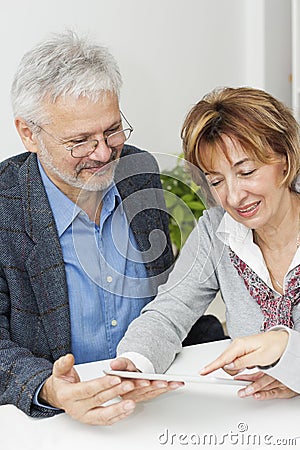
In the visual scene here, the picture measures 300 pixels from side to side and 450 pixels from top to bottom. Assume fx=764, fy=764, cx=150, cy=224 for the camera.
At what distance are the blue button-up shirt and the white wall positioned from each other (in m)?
1.08

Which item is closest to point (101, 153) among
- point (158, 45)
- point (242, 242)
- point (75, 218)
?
point (75, 218)

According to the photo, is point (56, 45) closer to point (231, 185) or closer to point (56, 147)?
point (56, 147)

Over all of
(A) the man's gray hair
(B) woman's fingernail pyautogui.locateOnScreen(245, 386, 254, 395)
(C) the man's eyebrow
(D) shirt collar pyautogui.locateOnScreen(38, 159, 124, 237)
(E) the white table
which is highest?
(A) the man's gray hair

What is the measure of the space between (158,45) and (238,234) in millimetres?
1676

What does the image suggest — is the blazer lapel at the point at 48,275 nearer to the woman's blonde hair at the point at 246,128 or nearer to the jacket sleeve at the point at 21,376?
the jacket sleeve at the point at 21,376

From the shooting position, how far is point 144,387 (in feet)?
4.39

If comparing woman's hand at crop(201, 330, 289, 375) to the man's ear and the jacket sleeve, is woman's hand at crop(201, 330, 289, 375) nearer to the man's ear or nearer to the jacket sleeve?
the jacket sleeve

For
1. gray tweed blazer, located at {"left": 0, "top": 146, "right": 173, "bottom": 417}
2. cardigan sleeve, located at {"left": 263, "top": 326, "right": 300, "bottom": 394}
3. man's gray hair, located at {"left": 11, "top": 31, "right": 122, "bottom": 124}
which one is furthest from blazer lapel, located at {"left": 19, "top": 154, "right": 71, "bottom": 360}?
cardigan sleeve, located at {"left": 263, "top": 326, "right": 300, "bottom": 394}

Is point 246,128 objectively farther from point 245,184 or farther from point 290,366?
point 290,366

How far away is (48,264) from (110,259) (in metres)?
0.20

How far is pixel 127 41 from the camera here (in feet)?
10.1

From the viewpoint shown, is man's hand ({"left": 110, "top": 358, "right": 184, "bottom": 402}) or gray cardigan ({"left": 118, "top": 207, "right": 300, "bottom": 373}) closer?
man's hand ({"left": 110, "top": 358, "right": 184, "bottom": 402})

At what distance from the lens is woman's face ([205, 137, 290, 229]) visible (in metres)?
1.54

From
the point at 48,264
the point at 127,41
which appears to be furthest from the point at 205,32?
the point at 48,264
